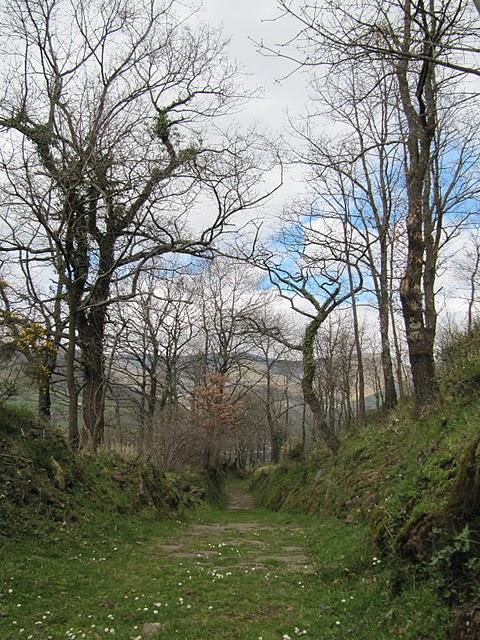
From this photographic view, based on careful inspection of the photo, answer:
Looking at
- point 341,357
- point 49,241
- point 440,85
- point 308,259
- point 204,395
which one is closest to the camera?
point 440,85

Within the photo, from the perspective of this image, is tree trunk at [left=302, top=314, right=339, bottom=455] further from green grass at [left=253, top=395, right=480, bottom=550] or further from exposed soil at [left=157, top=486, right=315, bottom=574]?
exposed soil at [left=157, top=486, right=315, bottom=574]

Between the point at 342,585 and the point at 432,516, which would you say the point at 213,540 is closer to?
the point at 342,585

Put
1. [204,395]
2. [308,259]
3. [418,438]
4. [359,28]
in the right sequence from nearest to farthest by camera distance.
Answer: [359,28]
[418,438]
[308,259]
[204,395]

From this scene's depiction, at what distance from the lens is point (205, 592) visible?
18.5 feet

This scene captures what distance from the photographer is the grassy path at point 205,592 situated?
436 centimetres

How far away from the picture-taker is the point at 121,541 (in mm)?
8844

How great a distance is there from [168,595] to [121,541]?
12.2ft

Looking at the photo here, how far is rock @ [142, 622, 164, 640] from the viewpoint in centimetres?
438

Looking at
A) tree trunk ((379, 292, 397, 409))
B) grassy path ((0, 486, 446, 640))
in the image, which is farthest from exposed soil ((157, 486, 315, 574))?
tree trunk ((379, 292, 397, 409))

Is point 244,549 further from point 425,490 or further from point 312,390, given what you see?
point 312,390

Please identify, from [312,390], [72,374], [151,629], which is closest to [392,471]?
[312,390]

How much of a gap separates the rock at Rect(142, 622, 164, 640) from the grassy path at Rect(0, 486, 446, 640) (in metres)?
0.04

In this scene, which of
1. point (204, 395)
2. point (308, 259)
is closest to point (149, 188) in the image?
point (308, 259)

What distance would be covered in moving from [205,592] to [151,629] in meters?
1.25
